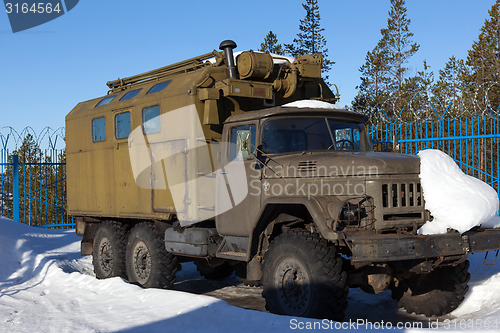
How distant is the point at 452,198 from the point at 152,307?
4.04 metres

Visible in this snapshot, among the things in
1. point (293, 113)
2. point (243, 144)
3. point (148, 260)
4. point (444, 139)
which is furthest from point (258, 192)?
point (444, 139)

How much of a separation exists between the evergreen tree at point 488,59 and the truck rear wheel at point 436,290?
25.0 metres

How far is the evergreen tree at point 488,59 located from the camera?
30375 mm

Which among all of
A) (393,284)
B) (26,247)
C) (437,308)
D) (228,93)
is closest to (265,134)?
(228,93)

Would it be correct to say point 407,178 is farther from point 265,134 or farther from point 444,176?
point 265,134

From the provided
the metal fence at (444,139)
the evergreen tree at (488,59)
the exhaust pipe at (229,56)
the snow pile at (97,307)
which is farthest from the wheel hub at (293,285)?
the evergreen tree at (488,59)

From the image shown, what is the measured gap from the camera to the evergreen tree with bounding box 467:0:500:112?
30.4 metres

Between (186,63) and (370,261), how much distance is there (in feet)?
17.0

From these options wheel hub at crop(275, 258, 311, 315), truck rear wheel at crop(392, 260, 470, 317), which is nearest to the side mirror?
wheel hub at crop(275, 258, 311, 315)

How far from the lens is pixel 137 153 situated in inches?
387

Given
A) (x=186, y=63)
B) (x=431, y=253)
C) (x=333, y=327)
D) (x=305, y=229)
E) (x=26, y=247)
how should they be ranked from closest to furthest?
(x=333, y=327) < (x=431, y=253) < (x=305, y=229) < (x=186, y=63) < (x=26, y=247)

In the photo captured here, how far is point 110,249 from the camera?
1082 cm

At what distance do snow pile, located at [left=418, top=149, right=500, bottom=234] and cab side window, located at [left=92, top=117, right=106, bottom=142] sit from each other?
6.21 meters

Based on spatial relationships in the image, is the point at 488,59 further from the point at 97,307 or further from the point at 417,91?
the point at 97,307
